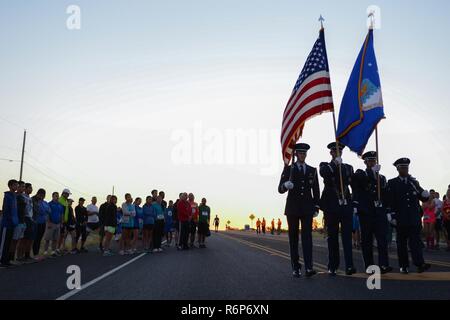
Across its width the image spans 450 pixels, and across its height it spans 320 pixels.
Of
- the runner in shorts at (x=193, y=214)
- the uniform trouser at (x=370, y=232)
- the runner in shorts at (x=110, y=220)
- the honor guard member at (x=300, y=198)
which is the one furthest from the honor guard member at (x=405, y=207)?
the runner in shorts at (x=193, y=214)

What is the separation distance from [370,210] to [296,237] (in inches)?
64.8

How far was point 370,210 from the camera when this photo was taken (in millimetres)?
8719

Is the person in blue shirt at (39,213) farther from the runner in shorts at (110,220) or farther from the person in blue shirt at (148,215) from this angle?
the person in blue shirt at (148,215)

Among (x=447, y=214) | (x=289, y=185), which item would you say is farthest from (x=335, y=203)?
(x=447, y=214)

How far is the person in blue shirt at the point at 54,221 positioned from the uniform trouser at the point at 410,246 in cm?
1059

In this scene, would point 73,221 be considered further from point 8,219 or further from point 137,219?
point 8,219

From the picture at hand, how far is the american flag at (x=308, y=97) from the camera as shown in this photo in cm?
938

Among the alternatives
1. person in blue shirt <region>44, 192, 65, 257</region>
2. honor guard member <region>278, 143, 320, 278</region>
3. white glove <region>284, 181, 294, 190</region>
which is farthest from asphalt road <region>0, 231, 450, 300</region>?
person in blue shirt <region>44, 192, 65, 257</region>

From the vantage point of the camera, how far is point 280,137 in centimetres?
1027
